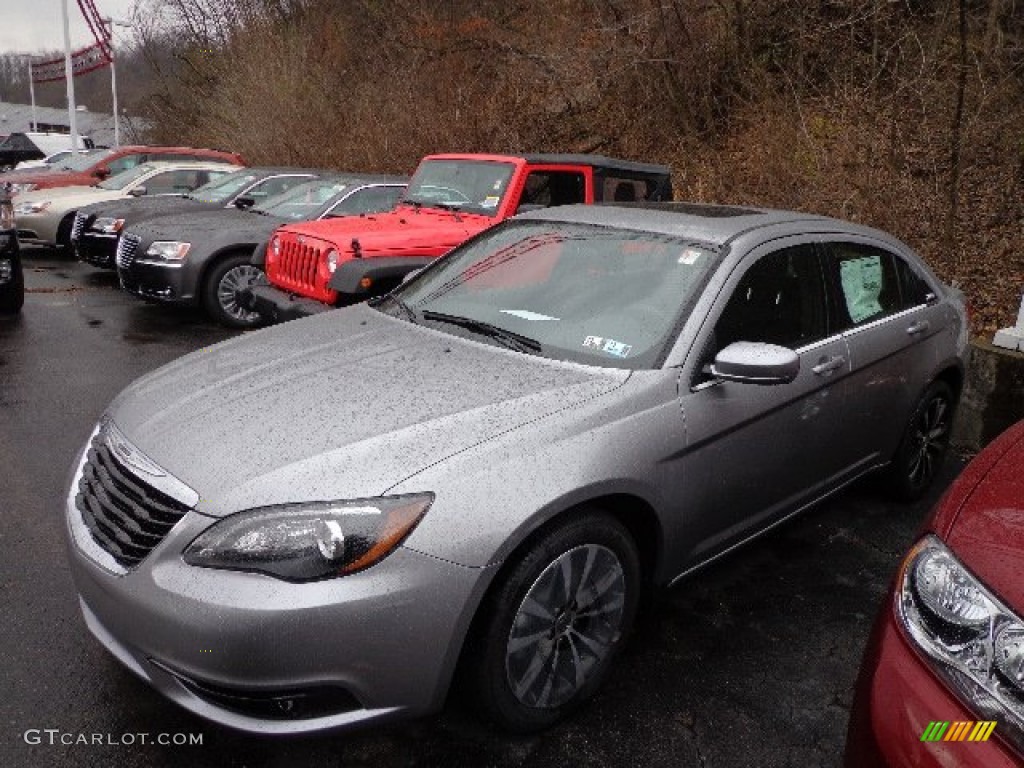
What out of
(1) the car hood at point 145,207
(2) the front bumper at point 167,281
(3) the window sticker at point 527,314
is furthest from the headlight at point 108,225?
(3) the window sticker at point 527,314

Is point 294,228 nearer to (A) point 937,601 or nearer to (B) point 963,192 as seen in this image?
(A) point 937,601

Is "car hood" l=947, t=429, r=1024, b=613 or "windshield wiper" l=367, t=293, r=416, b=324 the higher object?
"windshield wiper" l=367, t=293, r=416, b=324

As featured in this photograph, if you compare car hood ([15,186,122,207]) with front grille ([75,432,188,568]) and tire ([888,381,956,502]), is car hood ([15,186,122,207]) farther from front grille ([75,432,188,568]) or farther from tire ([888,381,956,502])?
tire ([888,381,956,502])

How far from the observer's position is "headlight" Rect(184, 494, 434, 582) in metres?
2.10

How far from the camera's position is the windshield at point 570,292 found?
3.00m

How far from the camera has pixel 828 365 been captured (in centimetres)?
339

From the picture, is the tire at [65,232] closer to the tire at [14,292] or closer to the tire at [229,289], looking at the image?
the tire at [14,292]

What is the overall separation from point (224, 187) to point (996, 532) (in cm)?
1078

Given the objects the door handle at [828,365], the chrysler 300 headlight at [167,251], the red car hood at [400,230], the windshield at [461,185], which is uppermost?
the windshield at [461,185]

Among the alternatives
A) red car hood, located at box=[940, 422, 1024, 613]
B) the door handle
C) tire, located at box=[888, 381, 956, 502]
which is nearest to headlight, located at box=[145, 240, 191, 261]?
the door handle

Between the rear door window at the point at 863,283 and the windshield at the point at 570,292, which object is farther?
the rear door window at the point at 863,283

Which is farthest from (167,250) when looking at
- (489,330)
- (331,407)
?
(331,407)

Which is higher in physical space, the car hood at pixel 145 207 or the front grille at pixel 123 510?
the car hood at pixel 145 207

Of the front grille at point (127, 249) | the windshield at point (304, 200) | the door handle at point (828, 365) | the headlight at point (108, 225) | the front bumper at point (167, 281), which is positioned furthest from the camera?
the headlight at point (108, 225)
